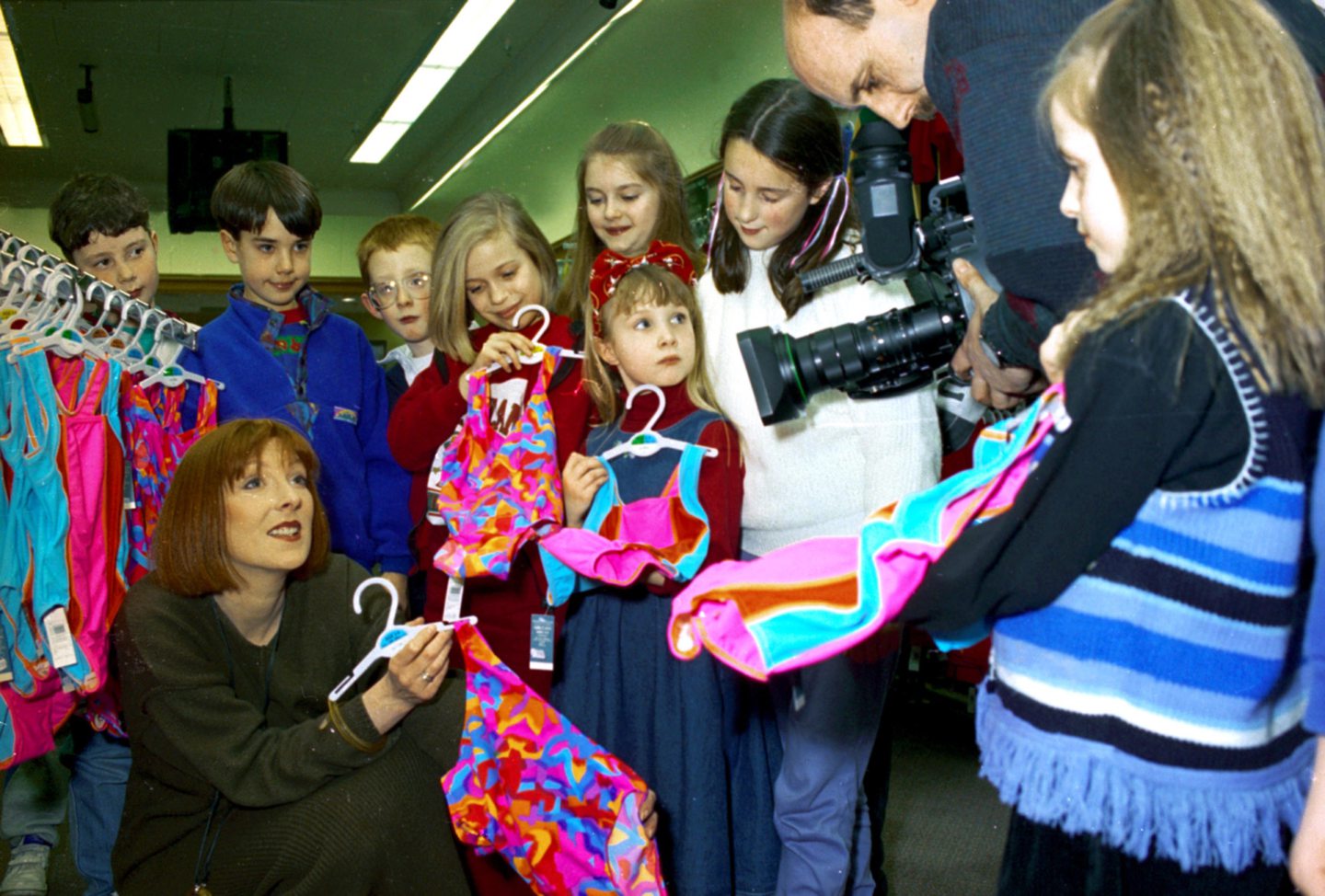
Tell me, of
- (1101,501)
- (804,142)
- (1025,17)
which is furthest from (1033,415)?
(804,142)

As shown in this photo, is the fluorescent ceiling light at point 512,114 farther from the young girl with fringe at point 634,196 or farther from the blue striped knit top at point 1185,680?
the blue striped knit top at point 1185,680

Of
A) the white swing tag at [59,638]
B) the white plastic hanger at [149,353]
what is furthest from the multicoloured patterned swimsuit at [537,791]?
the white plastic hanger at [149,353]

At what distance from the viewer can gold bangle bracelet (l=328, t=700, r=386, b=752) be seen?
124 centimetres

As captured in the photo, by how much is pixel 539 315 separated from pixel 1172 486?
1.05m

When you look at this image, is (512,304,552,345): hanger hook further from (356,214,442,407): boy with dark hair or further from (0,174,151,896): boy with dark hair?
(0,174,151,896): boy with dark hair

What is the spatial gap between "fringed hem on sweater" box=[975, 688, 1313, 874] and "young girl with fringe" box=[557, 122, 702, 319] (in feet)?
3.17

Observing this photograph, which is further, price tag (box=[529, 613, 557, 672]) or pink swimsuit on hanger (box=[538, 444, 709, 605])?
price tag (box=[529, 613, 557, 672])

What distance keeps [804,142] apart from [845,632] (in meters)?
0.75

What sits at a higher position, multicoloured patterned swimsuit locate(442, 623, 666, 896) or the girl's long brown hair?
the girl's long brown hair

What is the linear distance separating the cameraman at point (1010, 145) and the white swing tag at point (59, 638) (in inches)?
45.6

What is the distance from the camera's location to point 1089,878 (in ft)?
2.37

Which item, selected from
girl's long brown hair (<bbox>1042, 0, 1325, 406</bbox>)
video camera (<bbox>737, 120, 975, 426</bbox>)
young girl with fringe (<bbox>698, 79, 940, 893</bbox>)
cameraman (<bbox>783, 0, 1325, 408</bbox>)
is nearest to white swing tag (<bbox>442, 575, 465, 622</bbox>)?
young girl with fringe (<bbox>698, 79, 940, 893</bbox>)

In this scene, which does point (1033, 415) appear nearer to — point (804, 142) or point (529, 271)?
point (804, 142)

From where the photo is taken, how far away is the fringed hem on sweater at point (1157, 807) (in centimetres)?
68
